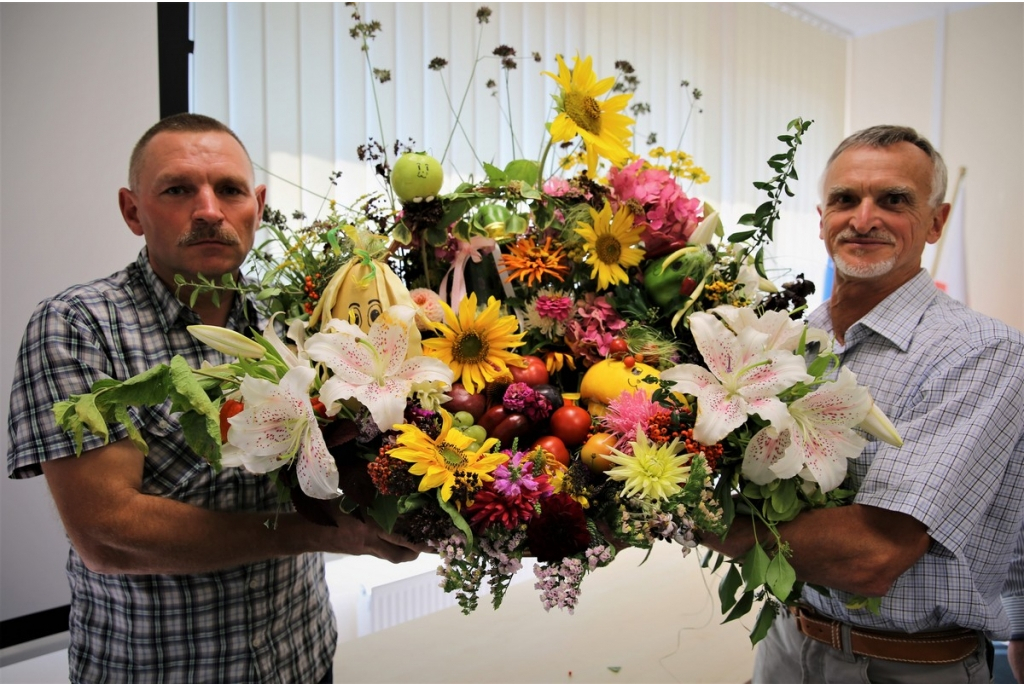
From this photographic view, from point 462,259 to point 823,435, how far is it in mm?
547

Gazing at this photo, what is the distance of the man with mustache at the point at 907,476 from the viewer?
3.51 feet

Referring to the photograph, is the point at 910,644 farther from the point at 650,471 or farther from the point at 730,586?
the point at 650,471

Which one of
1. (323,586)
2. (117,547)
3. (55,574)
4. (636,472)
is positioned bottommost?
(55,574)

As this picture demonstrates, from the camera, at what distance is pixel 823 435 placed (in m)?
0.90

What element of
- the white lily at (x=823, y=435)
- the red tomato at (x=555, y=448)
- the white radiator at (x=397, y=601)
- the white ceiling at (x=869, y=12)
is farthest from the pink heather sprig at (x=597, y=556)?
the white ceiling at (x=869, y=12)

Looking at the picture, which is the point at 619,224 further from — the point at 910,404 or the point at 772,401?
the point at 910,404

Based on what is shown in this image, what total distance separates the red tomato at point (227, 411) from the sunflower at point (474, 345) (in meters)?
0.24

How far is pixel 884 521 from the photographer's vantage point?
1078mm

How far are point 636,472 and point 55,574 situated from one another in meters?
1.91

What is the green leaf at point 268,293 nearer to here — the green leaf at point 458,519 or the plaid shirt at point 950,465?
the green leaf at point 458,519

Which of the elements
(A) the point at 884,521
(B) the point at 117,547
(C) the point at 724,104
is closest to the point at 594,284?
(A) the point at 884,521

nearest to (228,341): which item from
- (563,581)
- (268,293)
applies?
(268,293)

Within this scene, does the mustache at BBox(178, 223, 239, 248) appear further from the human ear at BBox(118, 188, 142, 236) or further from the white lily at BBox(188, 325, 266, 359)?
the white lily at BBox(188, 325, 266, 359)

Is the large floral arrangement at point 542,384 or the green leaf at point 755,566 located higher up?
the large floral arrangement at point 542,384
